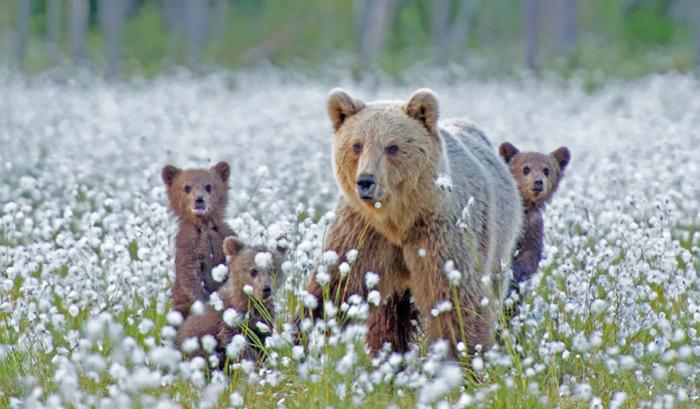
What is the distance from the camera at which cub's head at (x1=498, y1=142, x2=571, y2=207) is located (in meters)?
8.07

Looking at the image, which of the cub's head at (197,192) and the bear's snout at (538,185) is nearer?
the cub's head at (197,192)

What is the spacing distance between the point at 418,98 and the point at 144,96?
58.9 feet

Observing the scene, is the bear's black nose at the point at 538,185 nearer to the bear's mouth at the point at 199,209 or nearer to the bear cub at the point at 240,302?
the bear cub at the point at 240,302

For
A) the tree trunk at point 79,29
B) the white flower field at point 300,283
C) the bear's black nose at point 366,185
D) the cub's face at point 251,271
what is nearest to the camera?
the white flower field at point 300,283

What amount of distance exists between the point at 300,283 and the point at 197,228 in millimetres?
1030

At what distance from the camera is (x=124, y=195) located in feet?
34.7

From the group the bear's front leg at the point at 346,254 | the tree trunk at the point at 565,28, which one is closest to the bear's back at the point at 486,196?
the bear's front leg at the point at 346,254

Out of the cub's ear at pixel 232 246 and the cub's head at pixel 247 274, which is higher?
the cub's ear at pixel 232 246

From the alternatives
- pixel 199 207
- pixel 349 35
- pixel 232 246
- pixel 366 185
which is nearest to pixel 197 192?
pixel 199 207

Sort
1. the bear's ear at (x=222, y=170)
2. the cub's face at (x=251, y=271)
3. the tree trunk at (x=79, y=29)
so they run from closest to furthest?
the cub's face at (x=251, y=271) → the bear's ear at (x=222, y=170) → the tree trunk at (x=79, y=29)

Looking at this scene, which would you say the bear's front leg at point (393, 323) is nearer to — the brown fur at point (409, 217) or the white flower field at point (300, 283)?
the white flower field at point (300, 283)

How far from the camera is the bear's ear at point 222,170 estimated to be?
787 centimetres

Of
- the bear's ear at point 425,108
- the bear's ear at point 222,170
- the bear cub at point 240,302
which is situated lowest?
the bear cub at point 240,302

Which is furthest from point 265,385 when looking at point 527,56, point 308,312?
point 527,56
